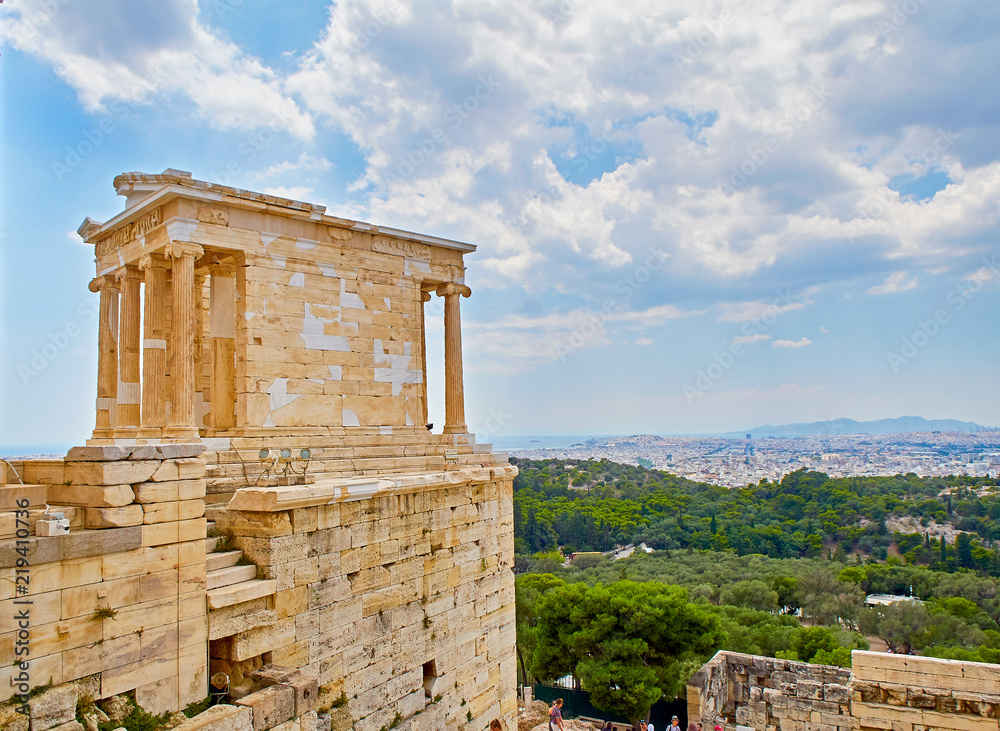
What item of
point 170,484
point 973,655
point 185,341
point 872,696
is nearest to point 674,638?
point 973,655

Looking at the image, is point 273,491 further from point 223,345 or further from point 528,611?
point 528,611

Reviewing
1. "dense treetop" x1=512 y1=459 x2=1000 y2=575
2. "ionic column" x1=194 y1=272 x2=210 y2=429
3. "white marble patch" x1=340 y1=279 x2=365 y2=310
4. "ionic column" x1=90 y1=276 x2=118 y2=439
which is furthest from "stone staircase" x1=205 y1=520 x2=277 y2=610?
"dense treetop" x1=512 y1=459 x2=1000 y2=575

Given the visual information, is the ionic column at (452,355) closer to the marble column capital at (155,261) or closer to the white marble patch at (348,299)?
the white marble patch at (348,299)

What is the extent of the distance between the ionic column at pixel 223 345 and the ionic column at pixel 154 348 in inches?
30.8

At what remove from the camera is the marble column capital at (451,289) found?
47.0 feet

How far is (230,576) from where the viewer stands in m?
7.46

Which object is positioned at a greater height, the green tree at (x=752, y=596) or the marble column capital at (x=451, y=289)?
the marble column capital at (x=451, y=289)

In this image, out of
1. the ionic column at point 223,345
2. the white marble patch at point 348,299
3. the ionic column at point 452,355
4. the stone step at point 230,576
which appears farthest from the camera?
the ionic column at point 452,355

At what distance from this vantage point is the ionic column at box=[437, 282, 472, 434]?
46.6 feet

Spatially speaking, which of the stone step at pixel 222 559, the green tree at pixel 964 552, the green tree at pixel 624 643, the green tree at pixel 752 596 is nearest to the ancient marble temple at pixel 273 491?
the stone step at pixel 222 559

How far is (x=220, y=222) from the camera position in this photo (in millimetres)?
11336

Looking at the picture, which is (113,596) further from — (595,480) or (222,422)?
(595,480)

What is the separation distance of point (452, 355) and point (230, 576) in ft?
24.9

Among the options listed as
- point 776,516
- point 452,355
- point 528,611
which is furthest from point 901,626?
point 776,516
